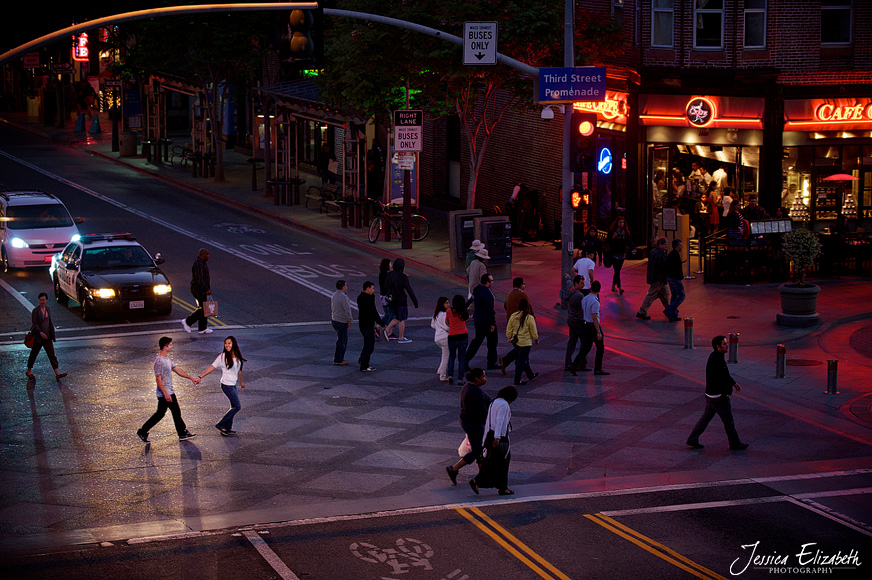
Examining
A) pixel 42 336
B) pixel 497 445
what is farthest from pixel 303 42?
pixel 497 445

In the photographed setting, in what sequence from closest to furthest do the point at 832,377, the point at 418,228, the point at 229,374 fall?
the point at 229,374 → the point at 832,377 → the point at 418,228

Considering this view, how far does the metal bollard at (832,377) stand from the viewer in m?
17.6

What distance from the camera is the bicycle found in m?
33.4

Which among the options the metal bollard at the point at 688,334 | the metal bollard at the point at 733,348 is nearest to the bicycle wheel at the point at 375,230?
the metal bollard at the point at 688,334

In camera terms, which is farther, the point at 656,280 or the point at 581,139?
the point at 581,139

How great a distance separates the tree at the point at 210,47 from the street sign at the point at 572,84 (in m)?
23.6

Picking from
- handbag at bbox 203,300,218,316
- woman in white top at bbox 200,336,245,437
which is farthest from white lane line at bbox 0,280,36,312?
woman in white top at bbox 200,336,245,437

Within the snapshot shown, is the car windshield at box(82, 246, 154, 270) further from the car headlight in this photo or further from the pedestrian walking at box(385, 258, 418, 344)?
the pedestrian walking at box(385, 258, 418, 344)

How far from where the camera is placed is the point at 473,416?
13625 millimetres

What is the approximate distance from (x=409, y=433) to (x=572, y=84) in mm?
9982

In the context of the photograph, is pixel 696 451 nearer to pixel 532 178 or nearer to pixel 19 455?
pixel 19 455

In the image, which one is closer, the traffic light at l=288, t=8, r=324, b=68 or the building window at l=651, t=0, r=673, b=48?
the traffic light at l=288, t=8, r=324, b=68

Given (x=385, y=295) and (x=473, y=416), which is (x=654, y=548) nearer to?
(x=473, y=416)

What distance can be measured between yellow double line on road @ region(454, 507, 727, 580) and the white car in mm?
18442
